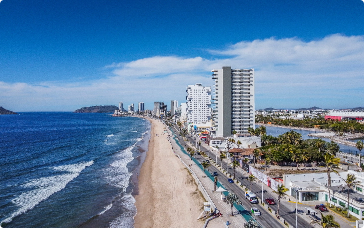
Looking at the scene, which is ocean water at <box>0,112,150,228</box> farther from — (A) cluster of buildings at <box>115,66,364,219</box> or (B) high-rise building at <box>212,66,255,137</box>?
(B) high-rise building at <box>212,66,255,137</box>

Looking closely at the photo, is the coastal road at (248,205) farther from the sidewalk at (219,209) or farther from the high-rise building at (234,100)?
the high-rise building at (234,100)

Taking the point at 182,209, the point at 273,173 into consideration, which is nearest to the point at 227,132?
the point at 273,173

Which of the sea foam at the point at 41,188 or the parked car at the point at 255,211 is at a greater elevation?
the parked car at the point at 255,211

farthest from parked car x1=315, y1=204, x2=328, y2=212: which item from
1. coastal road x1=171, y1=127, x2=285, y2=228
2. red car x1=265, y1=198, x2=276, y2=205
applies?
coastal road x1=171, y1=127, x2=285, y2=228

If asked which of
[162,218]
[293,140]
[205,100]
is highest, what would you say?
[205,100]

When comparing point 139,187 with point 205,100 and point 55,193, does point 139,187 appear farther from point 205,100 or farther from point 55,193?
point 205,100

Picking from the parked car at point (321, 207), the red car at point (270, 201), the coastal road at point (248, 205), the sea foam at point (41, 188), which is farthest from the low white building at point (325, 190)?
the sea foam at point (41, 188)

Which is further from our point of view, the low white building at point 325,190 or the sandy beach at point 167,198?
the sandy beach at point 167,198
